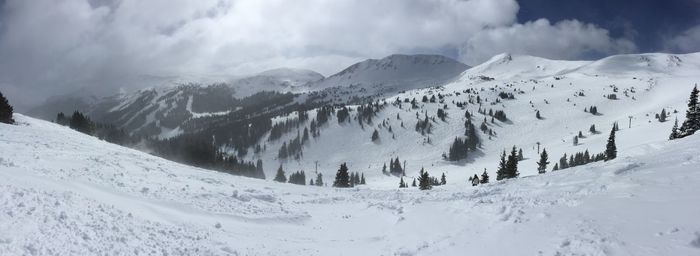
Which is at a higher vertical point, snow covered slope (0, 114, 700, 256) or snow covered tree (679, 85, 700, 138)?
snow covered tree (679, 85, 700, 138)

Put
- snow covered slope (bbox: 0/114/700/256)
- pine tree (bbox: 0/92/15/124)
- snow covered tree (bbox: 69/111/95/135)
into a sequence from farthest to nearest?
snow covered tree (bbox: 69/111/95/135) < pine tree (bbox: 0/92/15/124) < snow covered slope (bbox: 0/114/700/256)

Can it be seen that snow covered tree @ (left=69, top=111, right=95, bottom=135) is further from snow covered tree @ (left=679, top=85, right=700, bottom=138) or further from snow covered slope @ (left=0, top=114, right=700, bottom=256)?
snow covered tree @ (left=679, top=85, right=700, bottom=138)

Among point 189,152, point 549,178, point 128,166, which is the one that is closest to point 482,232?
point 549,178

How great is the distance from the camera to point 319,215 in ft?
109

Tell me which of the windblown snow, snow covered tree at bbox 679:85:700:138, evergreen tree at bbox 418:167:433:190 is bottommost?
evergreen tree at bbox 418:167:433:190

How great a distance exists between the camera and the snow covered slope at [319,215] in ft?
54.2

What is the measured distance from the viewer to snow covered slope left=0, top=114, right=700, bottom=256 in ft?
54.2

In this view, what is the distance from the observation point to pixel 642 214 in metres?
18.4

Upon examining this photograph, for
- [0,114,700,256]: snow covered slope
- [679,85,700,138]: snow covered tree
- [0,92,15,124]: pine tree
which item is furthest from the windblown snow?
[679,85,700,138]: snow covered tree

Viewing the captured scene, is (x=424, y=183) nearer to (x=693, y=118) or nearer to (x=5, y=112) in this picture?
(x=693, y=118)

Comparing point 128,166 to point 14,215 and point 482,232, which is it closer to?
point 14,215

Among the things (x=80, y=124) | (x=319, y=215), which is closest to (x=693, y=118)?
(x=319, y=215)

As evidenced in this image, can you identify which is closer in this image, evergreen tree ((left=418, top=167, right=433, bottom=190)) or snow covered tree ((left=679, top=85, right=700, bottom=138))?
evergreen tree ((left=418, top=167, right=433, bottom=190))

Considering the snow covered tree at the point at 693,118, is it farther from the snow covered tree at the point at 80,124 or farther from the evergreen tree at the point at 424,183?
the snow covered tree at the point at 80,124
